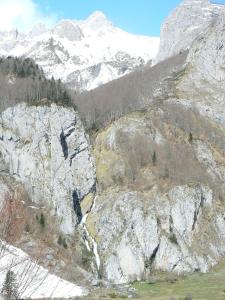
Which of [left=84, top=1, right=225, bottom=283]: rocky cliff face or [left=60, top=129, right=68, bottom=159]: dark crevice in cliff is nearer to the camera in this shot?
[left=84, top=1, right=225, bottom=283]: rocky cliff face

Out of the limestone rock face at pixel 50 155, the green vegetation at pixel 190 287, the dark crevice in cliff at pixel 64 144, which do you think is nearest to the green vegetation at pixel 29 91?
the limestone rock face at pixel 50 155

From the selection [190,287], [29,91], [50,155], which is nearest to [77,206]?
[50,155]

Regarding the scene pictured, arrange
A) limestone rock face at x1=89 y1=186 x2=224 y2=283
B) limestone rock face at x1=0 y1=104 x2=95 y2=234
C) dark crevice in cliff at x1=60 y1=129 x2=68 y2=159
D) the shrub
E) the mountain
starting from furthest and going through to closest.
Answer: dark crevice in cliff at x1=60 y1=129 x2=68 y2=159 < limestone rock face at x1=0 y1=104 x2=95 y2=234 < the shrub < the mountain < limestone rock face at x1=89 y1=186 x2=224 y2=283

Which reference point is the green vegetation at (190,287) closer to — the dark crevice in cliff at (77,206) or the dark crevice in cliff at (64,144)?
the dark crevice in cliff at (77,206)

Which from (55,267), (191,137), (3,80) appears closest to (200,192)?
(191,137)

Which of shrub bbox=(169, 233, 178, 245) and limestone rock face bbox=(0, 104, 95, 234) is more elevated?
limestone rock face bbox=(0, 104, 95, 234)

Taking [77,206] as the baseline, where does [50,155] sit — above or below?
above

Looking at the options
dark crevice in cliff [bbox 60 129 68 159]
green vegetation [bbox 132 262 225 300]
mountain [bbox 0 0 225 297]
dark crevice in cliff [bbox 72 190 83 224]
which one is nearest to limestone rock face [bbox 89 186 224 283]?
mountain [bbox 0 0 225 297]

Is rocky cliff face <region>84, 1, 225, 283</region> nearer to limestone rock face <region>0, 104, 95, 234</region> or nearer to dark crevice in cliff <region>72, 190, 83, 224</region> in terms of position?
dark crevice in cliff <region>72, 190, 83, 224</region>

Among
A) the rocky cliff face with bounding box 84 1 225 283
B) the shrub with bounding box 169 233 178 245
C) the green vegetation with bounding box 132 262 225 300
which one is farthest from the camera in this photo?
the shrub with bounding box 169 233 178 245

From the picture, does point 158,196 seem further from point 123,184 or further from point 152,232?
point 152,232
